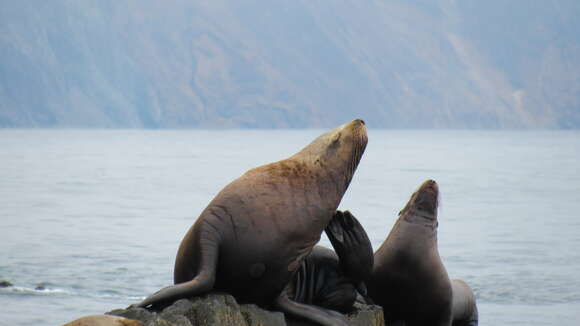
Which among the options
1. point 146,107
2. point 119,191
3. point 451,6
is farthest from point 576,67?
point 119,191

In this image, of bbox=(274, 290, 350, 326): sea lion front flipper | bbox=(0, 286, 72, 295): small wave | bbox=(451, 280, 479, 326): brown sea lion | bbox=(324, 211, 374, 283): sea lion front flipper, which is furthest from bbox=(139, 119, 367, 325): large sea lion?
bbox=(0, 286, 72, 295): small wave

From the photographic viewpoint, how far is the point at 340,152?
16.3 feet

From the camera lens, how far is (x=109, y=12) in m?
108

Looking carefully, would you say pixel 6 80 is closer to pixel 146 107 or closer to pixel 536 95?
pixel 146 107

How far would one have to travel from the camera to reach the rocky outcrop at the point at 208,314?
4074mm

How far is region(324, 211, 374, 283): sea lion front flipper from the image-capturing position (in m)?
4.96

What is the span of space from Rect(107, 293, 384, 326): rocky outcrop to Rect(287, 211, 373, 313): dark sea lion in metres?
0.36

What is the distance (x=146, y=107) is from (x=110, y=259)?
3768 inches

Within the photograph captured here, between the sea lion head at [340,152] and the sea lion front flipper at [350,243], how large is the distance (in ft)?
0.54

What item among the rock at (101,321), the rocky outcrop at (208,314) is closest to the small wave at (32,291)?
the rocky outcrop at (208,314)

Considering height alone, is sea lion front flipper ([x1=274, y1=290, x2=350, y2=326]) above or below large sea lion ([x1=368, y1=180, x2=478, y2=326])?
below

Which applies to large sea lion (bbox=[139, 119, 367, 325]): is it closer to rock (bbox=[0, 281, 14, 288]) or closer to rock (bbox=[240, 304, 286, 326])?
rock (bbox=[240, 304, 286, 326])

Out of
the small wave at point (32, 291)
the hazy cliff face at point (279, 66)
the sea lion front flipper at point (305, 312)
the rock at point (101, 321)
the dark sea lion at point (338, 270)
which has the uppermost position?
the hazy cliff face at point (279, 66)

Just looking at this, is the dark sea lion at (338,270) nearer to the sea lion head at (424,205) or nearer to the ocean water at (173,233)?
the sea lion head at (424,205)
